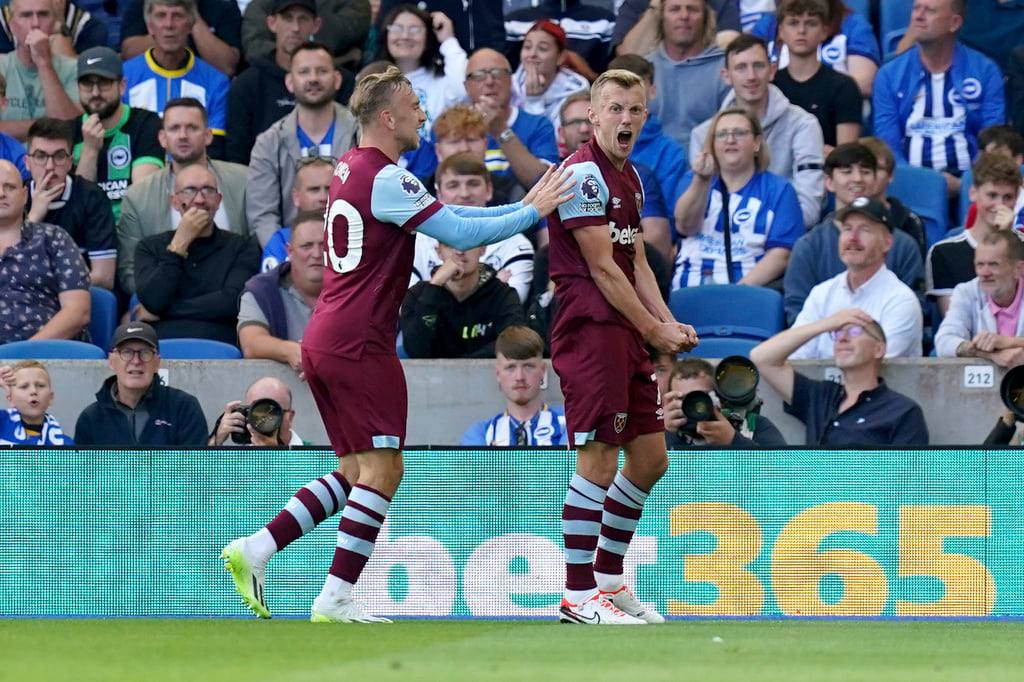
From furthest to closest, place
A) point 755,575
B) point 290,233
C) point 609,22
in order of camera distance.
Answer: point 609,22, point 290,233, point 755,575

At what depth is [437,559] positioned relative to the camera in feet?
29.4

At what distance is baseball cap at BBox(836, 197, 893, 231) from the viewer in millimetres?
10430

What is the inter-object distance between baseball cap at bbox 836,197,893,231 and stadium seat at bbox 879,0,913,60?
13.1 ft

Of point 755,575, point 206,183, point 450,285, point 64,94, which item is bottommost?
point 755,575

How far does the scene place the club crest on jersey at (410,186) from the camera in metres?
6.90

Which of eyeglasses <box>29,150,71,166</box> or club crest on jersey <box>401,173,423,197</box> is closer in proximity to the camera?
club crest on jersey <box>401,173,423,197</box>

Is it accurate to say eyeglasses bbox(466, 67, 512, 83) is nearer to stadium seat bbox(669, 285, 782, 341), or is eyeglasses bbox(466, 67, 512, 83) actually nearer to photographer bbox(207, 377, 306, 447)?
stadium seat bbox(669, 285, 782, 341)

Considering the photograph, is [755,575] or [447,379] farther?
[447,379]

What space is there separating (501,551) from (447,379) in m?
1.64

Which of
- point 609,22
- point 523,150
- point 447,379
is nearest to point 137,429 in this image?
point 447,379

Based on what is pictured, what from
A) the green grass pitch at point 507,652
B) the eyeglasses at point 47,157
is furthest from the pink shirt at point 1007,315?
the eyeglasses at point 47,157

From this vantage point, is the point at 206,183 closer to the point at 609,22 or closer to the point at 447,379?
the point at 447,379

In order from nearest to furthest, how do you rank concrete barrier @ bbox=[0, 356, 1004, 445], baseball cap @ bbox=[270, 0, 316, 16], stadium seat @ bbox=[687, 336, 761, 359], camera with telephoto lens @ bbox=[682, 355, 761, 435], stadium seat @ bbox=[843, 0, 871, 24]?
1. camera with telephoto lens @ bbox=[682, 355, 761, 435]
2. concrete barrier @ bbox=[0, 356, 1004, 445]
3. stadium seat @ bbox=[687, 336, 761, 359]
4. baseball cap @ bbox=[270, 0, 316, 16]
5. stadium seat @ bbox=[843, 0, 871, 24]

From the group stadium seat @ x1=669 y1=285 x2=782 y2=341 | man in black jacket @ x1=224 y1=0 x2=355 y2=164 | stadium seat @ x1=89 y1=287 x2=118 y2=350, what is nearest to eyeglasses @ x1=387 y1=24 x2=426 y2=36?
man in black jacket @ x1=224 y1=0 x2=355 y2=164
